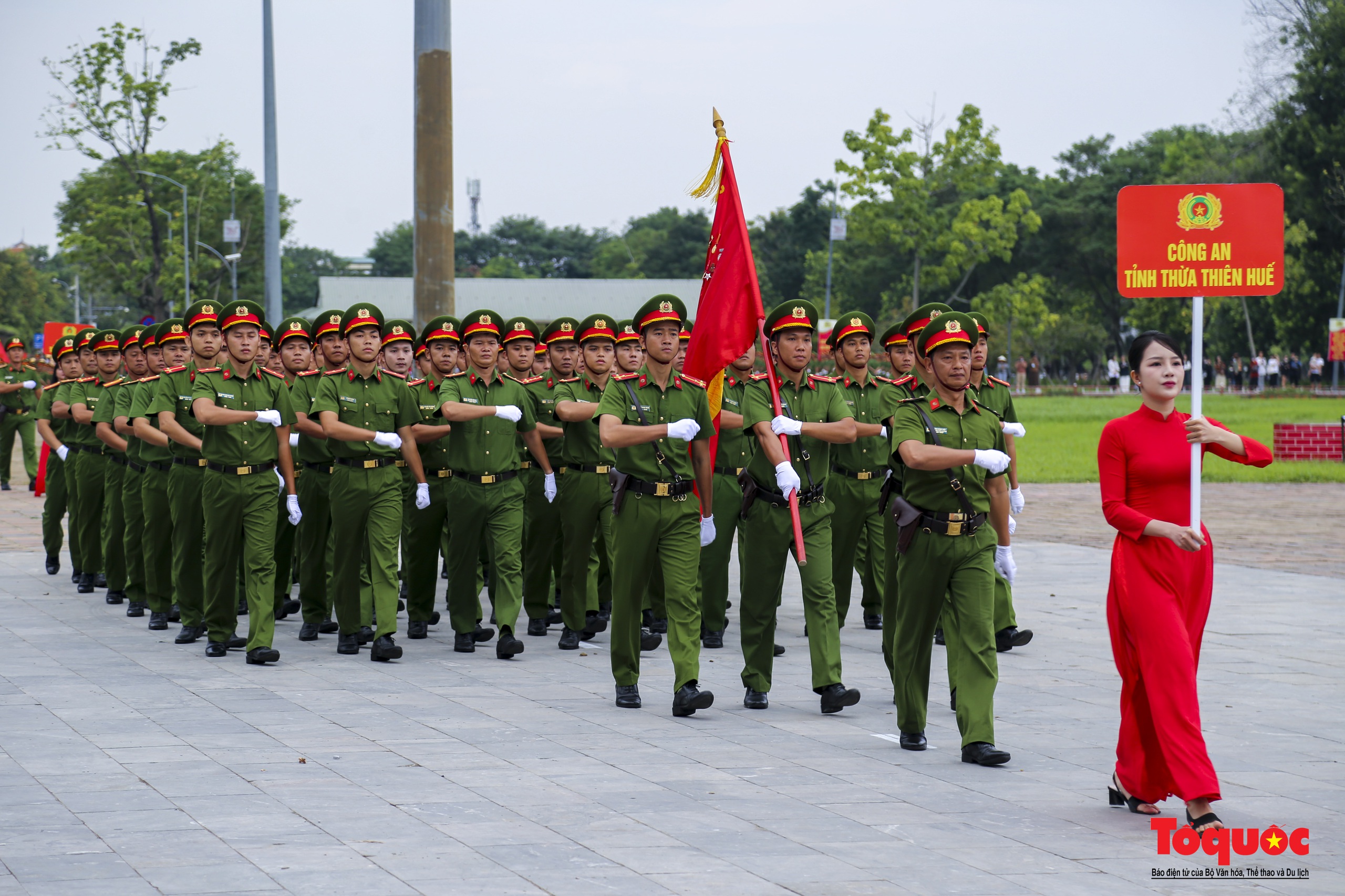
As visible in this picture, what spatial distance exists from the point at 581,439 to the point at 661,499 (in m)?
2.49

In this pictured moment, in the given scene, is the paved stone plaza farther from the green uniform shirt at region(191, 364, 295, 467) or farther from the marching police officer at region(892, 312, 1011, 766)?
the green uniform shirt at region(191, 364, 295, 467)

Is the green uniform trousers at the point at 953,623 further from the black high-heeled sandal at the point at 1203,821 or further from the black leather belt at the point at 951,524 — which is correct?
the black high-heeled sandal at the point at 1203,821

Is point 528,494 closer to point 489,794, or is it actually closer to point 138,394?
point 138,394

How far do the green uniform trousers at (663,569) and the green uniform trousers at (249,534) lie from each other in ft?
8.65

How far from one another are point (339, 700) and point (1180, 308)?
65.4m

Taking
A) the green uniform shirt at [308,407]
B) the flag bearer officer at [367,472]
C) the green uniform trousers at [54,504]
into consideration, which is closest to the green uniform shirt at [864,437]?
the flag bearer officer at [367,472]

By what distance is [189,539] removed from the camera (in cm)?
1051

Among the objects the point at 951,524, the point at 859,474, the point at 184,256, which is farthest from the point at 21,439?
the point at 184,256

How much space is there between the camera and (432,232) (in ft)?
45.3

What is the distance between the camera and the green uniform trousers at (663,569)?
26.6 feet

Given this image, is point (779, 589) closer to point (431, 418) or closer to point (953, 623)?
point (953, 623)

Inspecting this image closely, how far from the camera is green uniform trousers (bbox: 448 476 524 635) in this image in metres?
10.1

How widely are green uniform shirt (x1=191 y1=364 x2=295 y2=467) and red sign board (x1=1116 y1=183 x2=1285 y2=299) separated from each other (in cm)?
558

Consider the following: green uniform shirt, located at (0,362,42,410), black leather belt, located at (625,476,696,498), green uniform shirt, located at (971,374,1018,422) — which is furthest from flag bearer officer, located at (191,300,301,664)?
green uniform shirt, located at (0,362,42,410)
